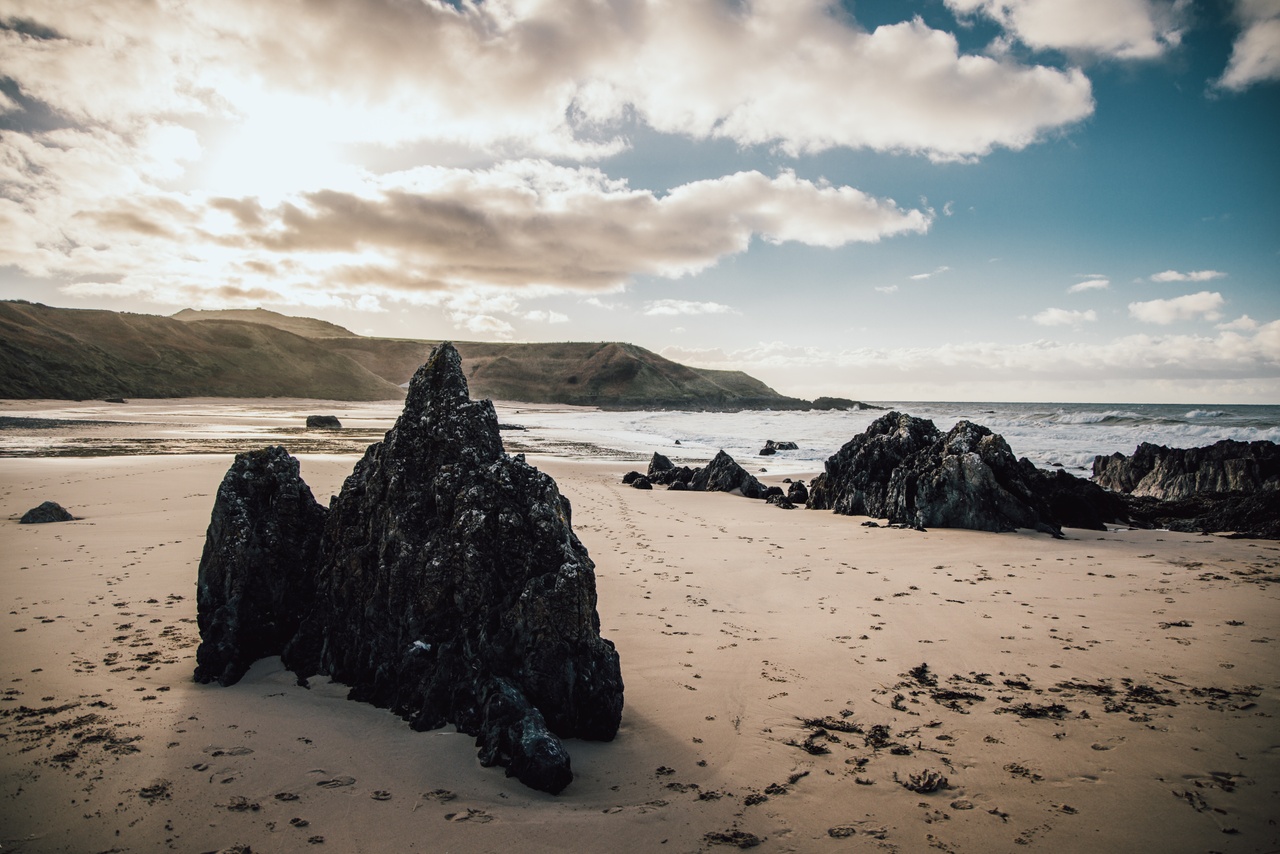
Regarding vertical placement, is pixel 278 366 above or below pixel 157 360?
above

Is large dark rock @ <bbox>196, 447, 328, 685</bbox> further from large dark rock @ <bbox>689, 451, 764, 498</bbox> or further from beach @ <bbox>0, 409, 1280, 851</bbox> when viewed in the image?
large dark rock @ <bbox>689, 451, 764, 498</bbox>

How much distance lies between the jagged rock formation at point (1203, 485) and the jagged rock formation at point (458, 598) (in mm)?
12471

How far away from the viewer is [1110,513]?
1177 centimetres

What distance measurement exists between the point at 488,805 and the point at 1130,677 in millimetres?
4860

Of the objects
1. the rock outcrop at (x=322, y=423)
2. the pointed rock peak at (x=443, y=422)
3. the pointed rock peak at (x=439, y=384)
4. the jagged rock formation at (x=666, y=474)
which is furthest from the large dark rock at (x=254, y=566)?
the rock outcrop at (x=322, y=423)

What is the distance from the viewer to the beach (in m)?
2.90

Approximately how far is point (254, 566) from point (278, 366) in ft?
310

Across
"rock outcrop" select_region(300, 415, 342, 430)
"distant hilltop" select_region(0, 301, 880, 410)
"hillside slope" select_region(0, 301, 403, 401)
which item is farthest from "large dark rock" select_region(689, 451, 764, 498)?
"hillside slope" select_region(0, 301, 403, 401)

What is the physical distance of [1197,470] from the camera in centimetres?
1448

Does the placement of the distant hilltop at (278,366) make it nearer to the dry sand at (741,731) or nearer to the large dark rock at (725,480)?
the large dark rock at (725,480)

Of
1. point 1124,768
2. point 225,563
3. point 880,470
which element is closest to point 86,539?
point 225,563

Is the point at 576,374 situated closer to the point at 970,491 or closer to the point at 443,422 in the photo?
the point at 970,491

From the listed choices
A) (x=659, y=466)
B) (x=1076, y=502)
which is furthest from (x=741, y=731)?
(x=659, y=466)

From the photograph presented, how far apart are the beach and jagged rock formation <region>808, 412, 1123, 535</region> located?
3242 millimetres
